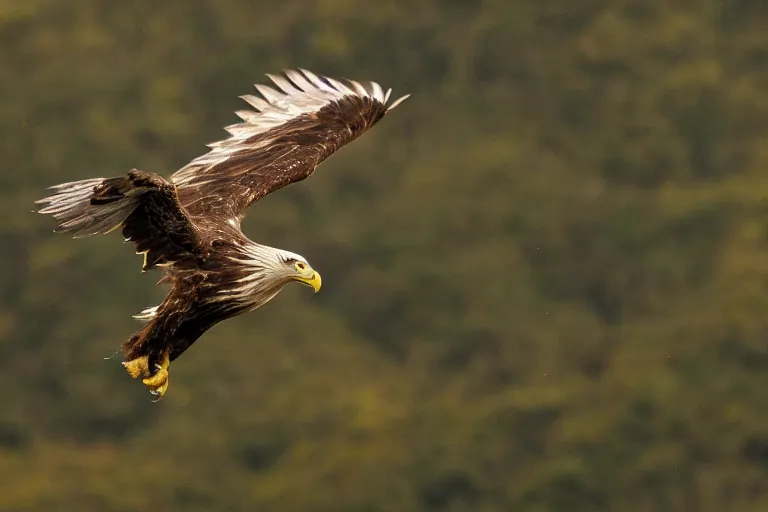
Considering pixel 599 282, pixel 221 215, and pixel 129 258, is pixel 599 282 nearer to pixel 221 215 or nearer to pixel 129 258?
pixel 129 258

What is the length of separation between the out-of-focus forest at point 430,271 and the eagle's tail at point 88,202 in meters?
45.8

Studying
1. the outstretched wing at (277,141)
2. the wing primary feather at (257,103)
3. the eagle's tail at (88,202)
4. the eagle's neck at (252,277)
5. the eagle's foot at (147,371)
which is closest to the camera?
the eagle's tail at (88,202)

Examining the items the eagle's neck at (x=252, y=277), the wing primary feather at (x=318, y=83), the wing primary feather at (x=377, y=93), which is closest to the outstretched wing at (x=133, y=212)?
the eagle's neck at (x=252, y=277)

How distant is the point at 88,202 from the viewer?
19.4 metres

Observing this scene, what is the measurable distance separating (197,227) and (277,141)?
3360 mm

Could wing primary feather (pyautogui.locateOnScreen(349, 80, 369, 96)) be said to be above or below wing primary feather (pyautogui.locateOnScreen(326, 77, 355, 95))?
below

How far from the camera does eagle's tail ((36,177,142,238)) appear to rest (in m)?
19.2

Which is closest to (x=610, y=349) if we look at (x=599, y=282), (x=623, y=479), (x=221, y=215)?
(x=599, y=282)

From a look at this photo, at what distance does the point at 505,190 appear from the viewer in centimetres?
8494

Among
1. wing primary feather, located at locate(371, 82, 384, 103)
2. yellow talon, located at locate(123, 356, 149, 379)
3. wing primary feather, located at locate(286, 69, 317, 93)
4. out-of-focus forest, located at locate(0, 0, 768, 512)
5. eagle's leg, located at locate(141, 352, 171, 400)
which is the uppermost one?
wing primary feather, located at locate(286, 69, 317, 93)

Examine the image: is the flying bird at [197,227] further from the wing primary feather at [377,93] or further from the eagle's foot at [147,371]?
the wing primary feather at [377,93]

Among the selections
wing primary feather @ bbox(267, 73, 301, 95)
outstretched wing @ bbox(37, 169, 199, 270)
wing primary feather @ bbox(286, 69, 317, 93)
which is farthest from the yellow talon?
wing primary feather @ bbox(286, 69, 317, 93)

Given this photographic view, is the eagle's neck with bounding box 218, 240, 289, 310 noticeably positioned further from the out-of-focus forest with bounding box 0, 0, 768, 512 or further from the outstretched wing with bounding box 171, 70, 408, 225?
the out-of-focus forest with bounding box 0, 0, 768, 512

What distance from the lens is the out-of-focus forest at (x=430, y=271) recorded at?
68688 mm
